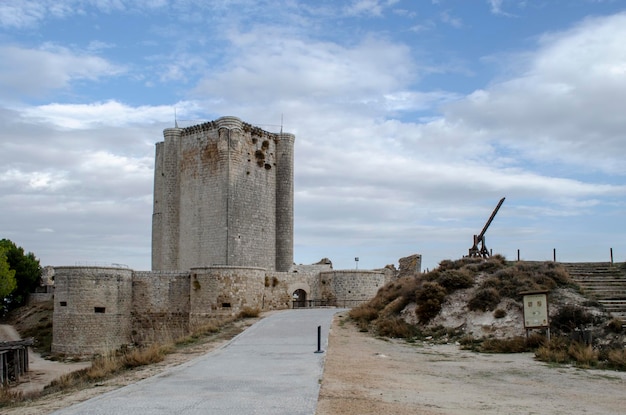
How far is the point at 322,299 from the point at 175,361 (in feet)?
62.5

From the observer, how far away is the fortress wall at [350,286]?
3234 cm

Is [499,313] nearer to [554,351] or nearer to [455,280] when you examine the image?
[455,280]

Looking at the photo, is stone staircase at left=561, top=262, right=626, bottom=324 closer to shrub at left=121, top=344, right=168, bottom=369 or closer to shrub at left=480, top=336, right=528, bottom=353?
shrub at left=480, top=336, right=528, bottom=353

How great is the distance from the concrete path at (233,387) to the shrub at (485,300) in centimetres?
691

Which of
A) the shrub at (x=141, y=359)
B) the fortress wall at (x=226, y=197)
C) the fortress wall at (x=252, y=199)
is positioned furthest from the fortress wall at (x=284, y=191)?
the shrub at (x=141, y=359)

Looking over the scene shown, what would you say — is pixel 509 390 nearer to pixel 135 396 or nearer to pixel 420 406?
pixel 420 406

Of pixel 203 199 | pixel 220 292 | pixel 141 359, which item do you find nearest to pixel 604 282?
pixel 220 292

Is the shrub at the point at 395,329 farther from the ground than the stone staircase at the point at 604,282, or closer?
closer

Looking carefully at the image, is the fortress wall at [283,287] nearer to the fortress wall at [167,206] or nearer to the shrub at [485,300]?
the fortress wall at [167,206]

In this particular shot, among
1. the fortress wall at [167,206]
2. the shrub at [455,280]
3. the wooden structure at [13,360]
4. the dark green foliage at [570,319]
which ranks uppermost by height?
the fortress wall at [167,206]

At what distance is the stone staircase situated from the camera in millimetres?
19406

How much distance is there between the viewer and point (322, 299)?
32.8m

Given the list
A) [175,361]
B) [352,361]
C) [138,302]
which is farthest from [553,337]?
[138,302]

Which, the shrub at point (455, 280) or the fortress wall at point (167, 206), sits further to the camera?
the fortress wall at point (167, 206)
